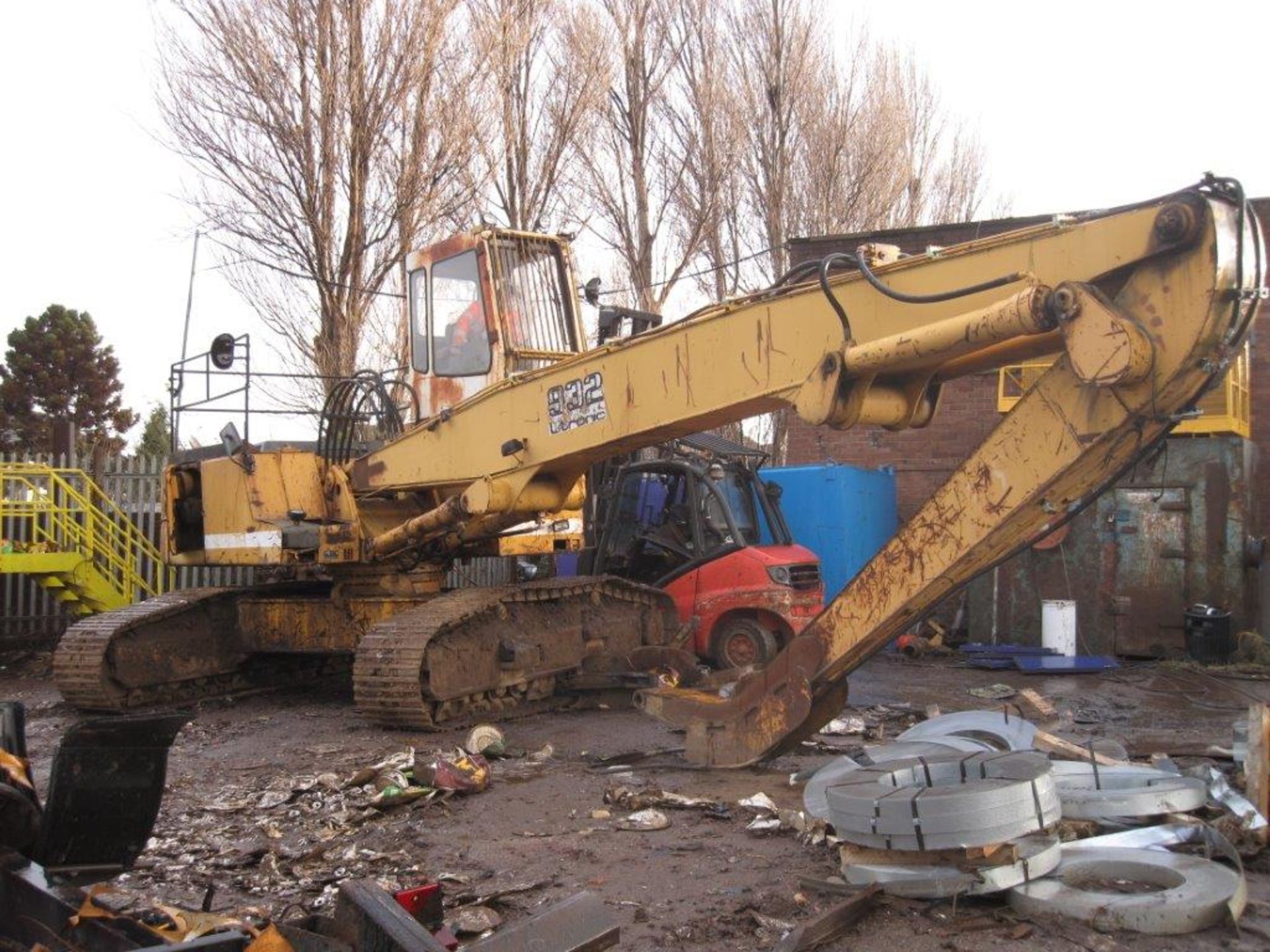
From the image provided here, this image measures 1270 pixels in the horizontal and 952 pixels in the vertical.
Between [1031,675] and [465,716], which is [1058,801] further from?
[1031,675]

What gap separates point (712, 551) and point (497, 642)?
2868mm

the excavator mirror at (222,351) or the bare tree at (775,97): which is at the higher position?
the bare tree at (775,97)

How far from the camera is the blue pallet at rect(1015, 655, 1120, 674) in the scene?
12.3 meters

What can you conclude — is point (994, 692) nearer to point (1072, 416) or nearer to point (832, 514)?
point (832, 514)

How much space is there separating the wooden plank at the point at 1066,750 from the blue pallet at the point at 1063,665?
5621 mm

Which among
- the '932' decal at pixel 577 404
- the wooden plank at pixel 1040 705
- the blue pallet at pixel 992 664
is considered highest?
the '932' decal at pixel 577 404

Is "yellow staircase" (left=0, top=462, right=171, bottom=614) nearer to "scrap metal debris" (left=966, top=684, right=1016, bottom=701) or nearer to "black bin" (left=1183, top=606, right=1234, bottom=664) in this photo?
"scrap metal debris" (left=966, top=684, right=1016, bottom=701)

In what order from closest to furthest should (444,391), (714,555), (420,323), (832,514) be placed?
(444,391) → (420,323) → (714,555) → (832,514)

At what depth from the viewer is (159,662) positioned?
9.74 metres

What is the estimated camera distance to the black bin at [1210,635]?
12.8 metres

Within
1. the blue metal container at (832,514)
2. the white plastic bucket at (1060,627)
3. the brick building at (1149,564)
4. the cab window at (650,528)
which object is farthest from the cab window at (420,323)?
the white plastic bucket at (1060,627)

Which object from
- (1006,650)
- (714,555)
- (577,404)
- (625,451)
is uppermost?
(577,404)

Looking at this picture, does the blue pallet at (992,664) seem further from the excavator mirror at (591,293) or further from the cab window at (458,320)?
the cab window at (458,320)

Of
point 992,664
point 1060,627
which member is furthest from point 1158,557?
point 992,664
